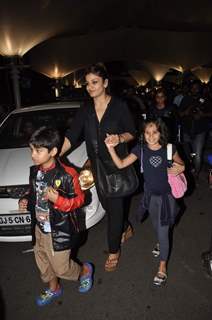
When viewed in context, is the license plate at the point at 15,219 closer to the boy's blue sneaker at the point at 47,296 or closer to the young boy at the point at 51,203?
the young boy at the point at 51,203

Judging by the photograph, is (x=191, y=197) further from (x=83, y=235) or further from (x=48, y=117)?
(x=48, y=117)

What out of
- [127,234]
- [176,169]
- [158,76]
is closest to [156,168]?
[176,169]

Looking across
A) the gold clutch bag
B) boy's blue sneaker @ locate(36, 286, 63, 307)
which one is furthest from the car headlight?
boy's blue sneaker @ locate(36, 286, 63, 307)

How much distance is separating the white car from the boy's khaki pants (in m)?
0.62

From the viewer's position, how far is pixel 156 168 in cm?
258

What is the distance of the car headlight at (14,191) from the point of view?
Result: 3.08 m

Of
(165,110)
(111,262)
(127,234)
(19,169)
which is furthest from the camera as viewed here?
(165,110)

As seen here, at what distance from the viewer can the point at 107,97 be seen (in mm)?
2639

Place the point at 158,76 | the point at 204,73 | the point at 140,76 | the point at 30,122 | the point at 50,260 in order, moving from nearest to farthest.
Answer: the point at 50,260 → the point at 30,122 → the point at 204,73 → the point at 158,76 → the point at 140,76

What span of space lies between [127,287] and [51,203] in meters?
1.10

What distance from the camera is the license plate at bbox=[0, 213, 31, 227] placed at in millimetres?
3039

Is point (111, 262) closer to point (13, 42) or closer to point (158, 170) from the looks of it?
point (158, 170)

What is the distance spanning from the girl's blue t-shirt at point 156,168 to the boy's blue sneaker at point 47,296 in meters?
1.19

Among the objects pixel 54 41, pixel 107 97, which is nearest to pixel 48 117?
pixel 107 97
